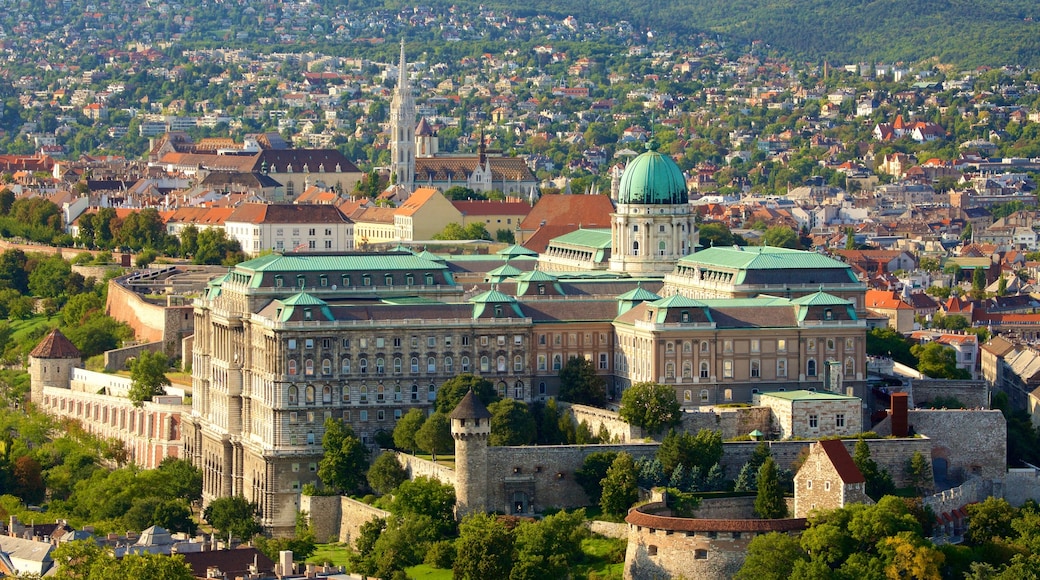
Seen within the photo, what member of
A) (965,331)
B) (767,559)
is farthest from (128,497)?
(965,331)

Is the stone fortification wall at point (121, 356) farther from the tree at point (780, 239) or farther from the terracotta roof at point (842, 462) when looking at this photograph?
the tree at point (780, 239)

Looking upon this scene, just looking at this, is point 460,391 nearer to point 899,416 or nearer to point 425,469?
point 425,469

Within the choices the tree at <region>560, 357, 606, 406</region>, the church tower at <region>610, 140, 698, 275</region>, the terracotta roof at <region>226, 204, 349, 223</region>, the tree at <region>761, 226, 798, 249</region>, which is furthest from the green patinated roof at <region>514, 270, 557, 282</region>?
the tree at <region>761, 226, 798, 249</region>

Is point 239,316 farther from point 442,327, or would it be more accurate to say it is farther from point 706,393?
point 706,393

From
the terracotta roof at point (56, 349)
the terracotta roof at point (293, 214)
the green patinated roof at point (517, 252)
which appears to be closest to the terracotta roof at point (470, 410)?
the green patinated roof at point (517, 252)

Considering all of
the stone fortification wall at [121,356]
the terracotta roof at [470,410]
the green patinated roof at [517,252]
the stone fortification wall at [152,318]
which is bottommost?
the terracotta roof at [470,410]

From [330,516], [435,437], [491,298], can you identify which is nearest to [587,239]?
[491,298]

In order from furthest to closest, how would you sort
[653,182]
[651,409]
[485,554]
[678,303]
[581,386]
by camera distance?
[653,182], [581,386], [678,303], [651,409], [485,554]
